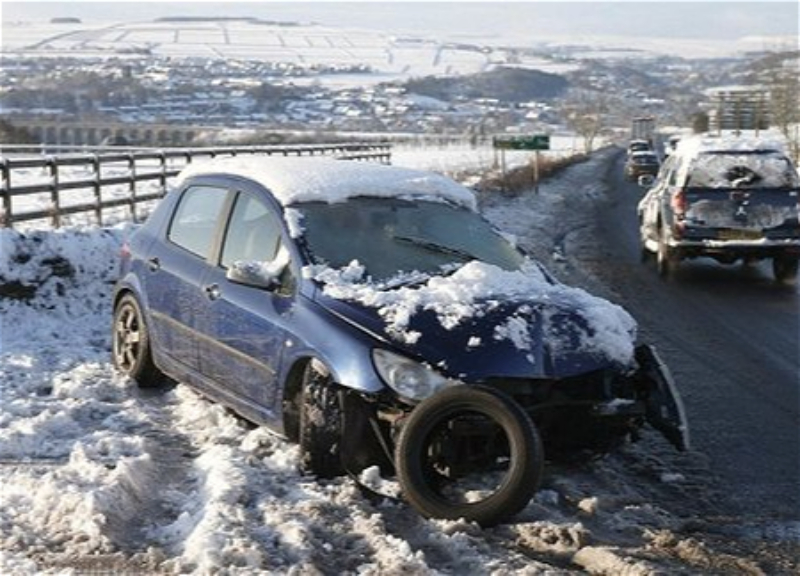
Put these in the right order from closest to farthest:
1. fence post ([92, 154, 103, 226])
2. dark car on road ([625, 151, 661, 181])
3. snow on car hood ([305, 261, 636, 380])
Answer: snow on car hood ([305, 261, 636, 380]) → fence post ([92, 154, 103, 226]) → dark car on road ([625, 151, 661, 181])

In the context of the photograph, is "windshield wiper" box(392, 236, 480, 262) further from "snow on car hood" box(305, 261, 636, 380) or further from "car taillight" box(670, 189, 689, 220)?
"car taillight" box(670, 189, 689, 220)

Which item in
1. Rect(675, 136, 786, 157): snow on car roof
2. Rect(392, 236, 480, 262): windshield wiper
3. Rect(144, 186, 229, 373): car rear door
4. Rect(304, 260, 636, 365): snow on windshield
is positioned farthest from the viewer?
Rect(675, 136, 786, 157): snow on car roof

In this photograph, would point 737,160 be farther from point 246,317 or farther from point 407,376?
point 407,376

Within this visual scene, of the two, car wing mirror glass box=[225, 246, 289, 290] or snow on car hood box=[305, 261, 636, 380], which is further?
car wing mirror glass box=[225, 246, 289, 290]

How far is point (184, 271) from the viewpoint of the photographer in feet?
22.0

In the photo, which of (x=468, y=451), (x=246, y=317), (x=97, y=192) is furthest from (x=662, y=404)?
(x=97, y=192)

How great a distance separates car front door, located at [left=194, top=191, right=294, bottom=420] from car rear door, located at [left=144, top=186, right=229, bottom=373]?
143 mm

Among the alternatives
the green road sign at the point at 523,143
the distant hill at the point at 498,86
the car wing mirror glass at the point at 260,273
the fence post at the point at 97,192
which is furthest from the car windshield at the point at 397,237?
the distant hill at the point at 498,86

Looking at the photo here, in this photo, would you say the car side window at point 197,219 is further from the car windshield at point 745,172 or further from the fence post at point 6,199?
the car windshield at point 745,172

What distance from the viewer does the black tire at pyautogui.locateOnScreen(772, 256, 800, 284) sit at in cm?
1390

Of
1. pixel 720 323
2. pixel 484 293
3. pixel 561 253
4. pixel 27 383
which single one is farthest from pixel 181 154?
pixel 484 293

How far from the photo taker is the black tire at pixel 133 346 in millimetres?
7262

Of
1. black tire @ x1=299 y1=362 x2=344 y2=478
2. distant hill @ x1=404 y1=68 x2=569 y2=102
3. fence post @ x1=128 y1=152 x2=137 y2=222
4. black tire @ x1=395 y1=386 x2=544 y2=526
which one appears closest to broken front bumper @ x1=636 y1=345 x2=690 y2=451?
black tire @ x1=395 y1=386 x2=544 y2=526

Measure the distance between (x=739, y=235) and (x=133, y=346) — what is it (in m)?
8.75
